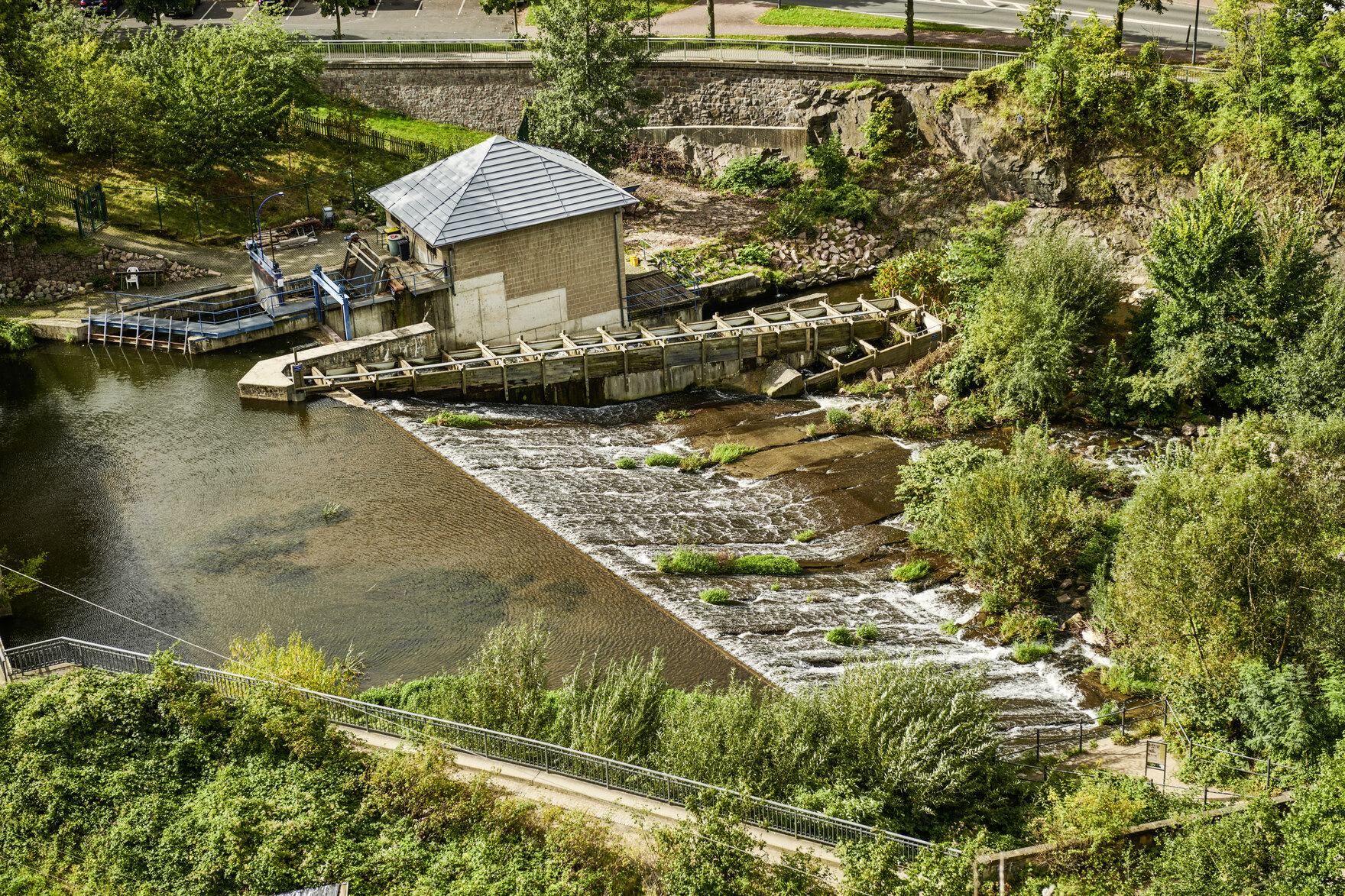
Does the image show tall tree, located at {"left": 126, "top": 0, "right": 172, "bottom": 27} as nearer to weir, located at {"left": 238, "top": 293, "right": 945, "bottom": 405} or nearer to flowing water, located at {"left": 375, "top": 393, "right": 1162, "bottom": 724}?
weir, located at {"left": 238, "top": 293, "right": 945, "bottom": 405}

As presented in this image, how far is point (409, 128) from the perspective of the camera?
184ft

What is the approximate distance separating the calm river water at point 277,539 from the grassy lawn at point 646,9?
2315 cm

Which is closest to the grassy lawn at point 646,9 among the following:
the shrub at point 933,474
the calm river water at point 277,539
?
the calm river water at point 277,539

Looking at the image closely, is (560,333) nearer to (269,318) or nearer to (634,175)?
(269,318)

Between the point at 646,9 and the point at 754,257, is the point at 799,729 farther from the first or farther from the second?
the point at 646,9

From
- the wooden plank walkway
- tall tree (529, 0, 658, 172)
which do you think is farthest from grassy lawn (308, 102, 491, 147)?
the wooden plank walkway

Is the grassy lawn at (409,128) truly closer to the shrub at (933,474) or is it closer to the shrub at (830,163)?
the shrub at (830,163)

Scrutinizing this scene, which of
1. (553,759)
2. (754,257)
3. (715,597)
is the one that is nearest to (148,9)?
(754,257)

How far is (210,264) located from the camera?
44.2m

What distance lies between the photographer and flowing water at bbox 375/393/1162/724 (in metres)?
25.6

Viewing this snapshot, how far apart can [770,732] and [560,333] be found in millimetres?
22022

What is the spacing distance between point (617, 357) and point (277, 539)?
13.5 metres

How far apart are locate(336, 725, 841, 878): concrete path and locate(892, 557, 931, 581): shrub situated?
1086cm

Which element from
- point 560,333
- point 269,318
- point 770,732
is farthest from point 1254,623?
point 269,318
